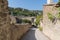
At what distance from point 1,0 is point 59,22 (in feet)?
21.8

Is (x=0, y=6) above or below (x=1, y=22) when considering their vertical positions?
above

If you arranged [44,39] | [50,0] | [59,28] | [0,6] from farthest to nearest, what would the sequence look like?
[50,0]
[44,39]
[59,28]
[0,6]

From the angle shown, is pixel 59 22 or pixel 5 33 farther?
pixel 59 22

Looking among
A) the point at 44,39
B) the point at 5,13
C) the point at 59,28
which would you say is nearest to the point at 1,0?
the point at 5,13

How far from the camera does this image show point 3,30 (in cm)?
405

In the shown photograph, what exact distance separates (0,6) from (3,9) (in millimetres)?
251

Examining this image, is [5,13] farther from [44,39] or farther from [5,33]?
[44,39]

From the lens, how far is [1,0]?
12.5ft

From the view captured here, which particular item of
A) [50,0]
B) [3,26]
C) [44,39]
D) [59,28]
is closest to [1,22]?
[3,26]

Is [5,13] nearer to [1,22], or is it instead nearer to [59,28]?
[1,22]

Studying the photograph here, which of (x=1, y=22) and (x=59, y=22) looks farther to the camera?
(x=59, y=22)

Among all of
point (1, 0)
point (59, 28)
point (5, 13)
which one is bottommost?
point (59, 28)

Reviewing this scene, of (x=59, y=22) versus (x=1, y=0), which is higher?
(x=1, y=0)

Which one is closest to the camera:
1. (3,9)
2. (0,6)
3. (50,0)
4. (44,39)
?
(0,6)
